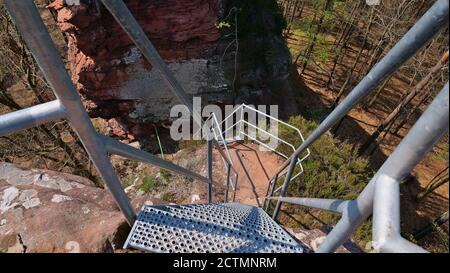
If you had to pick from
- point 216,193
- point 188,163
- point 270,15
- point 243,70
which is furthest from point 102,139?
point 270,15

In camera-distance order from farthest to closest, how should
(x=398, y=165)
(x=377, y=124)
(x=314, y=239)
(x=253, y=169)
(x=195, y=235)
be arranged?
(x=377, y=124) → (x=253, y=169) → (x=314, y=239) → (x=195, y=235) → (x=398, y=165)

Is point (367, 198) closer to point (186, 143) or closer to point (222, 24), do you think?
point (222, 24)

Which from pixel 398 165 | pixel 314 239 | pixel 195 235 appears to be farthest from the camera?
pixel 314 239

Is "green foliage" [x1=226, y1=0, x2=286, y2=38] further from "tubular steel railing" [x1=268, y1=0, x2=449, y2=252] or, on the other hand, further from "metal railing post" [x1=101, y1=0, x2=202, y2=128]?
"tubular steel railing" [x1=268, y1=0, x2=449, y2=252]

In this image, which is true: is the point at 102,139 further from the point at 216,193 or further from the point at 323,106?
the point at 323,106

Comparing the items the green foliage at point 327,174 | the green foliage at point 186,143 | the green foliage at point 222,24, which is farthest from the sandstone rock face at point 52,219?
the green foliage at point 222,24

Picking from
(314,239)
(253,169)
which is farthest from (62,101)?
(253,169)

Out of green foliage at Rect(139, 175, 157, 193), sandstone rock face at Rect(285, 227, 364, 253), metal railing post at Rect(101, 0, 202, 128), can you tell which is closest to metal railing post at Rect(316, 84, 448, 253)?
metal railing post at Rect(101, 0, 202, 128)

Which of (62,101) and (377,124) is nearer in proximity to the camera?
(62,101)
